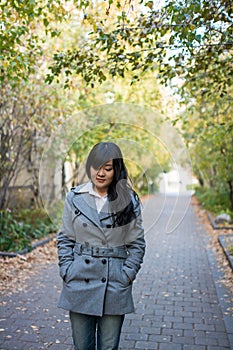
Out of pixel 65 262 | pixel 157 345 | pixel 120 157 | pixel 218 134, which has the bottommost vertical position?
pixel 157 345

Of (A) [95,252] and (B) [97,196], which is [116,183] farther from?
(A) [95,252]

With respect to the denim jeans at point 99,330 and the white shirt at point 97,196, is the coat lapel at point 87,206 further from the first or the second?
the denim jeans at point 99,330

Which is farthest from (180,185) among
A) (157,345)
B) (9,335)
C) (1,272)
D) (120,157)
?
(1,272)

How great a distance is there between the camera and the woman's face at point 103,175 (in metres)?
3.06

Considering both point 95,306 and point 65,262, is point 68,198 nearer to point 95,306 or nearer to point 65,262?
point 65,262

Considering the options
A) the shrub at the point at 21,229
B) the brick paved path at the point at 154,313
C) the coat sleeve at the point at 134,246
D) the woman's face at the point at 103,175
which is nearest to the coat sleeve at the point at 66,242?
the woman's face at the point at 103,175

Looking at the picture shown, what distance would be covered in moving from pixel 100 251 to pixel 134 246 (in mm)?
248

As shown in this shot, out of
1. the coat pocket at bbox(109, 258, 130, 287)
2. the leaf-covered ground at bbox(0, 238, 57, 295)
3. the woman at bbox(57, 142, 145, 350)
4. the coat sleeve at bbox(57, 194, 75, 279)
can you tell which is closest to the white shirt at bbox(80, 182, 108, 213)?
the woman at bbox(57, 142, 145, 350)

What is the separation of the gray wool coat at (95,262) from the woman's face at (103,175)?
→ 0.37ft

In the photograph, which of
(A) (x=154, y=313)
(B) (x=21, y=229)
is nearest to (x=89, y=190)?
(A) (x=154, y=313)

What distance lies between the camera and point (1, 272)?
25.0 ft

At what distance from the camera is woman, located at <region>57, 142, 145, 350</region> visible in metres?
3.04

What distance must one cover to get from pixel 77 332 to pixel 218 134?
7998 millimetres

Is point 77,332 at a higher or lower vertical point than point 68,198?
lower
